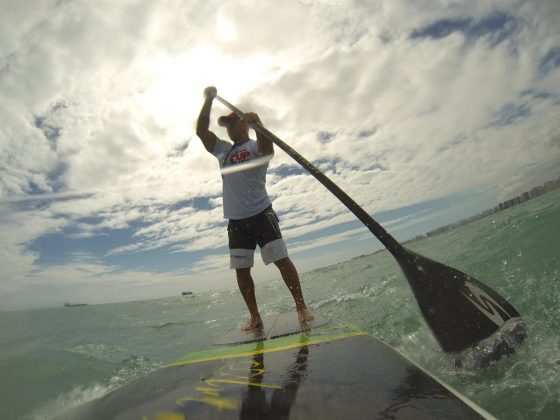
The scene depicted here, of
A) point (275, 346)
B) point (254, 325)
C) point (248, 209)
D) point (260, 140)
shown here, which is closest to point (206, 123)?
point (260, 140)

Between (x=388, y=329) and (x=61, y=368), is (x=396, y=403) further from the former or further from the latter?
(x=61, y=368)

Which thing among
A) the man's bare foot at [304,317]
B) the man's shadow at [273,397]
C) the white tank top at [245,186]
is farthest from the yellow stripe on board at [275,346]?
the white tank top at [245,186]

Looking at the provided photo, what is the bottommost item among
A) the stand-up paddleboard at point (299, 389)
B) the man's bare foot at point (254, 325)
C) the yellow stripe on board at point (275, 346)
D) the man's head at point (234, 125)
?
the man's bare foot at point (254, 325)

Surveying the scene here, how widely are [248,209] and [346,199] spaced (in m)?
1.26

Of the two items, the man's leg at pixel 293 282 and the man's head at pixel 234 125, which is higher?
the man's head at pixel 234 125

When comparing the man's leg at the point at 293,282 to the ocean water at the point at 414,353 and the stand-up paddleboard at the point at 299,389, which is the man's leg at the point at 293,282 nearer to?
the ocean water at the point at 414,353

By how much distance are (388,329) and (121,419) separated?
3430mm

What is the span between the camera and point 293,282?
3729 millimetres

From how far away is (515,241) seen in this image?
7.32 m

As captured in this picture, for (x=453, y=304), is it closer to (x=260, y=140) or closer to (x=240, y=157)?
(x=260, y=140)

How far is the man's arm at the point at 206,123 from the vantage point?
3.98 metres

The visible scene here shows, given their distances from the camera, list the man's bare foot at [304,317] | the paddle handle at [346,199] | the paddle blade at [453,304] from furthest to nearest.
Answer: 1. the man's bare foot at [304,317]
2. the paddle handle at [346,199]
3. the paddle blade at [453,304]

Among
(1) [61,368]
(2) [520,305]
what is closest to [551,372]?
(2) [520,305]

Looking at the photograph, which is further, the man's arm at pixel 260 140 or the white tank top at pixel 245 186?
the white tank top at pixel 245 186
